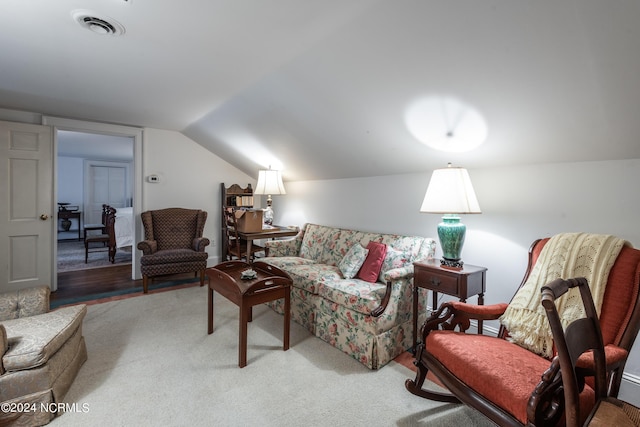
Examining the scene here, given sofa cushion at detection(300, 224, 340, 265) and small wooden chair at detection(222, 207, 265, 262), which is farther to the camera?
small wooden chair at detection(222, 207, 265, 262)

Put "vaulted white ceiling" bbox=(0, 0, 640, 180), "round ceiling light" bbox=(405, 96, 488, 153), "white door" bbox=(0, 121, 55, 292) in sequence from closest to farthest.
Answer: "vaulted white ceiling" bbox=(0, 0, 640, 180), "round ceiling light" bbox=(405, 96, 488, 153), "white door" bbox=(0, 121, 55, 292)

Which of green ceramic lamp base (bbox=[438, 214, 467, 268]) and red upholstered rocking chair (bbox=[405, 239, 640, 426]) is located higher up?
green ceramic lamp base (bbox=[438, 214, 467, 268])

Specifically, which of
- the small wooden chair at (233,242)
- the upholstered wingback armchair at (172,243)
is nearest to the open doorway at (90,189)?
the upholstered wingback armchair at (172,243)

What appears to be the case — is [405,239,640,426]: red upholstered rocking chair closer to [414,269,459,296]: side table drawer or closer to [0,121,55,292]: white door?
[414,269,459,296]: side table drawer

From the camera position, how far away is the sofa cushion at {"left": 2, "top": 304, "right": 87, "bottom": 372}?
1.57m

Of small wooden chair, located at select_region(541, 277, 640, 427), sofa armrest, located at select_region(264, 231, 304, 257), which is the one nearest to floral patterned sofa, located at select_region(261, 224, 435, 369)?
sofa armrest, located at select_region(264, 231, 304, 257)

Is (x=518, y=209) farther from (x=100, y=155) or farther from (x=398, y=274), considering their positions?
(x=100, y=155)

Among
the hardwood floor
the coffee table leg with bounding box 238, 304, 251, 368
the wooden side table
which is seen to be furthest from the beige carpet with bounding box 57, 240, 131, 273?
the wooden side table

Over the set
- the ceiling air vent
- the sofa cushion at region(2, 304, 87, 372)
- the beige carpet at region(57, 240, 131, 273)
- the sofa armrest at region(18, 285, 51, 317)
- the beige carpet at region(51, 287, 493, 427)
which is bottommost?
the beige carpet at region(51, 287, 493, 427)

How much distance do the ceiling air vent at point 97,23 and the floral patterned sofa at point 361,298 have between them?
220cm

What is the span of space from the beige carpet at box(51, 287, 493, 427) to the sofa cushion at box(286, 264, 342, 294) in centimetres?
41

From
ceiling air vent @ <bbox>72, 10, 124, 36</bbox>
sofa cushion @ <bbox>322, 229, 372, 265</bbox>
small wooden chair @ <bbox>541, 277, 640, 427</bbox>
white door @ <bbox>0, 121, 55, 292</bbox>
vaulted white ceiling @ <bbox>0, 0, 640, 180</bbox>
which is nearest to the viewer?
small wooden chair @ <bbox>541, 277, 640, 427</bbox>

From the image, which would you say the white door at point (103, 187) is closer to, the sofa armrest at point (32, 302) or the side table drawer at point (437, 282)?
the sofa armrest at point (32, 302)

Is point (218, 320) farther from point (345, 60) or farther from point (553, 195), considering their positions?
point (553, 195)
